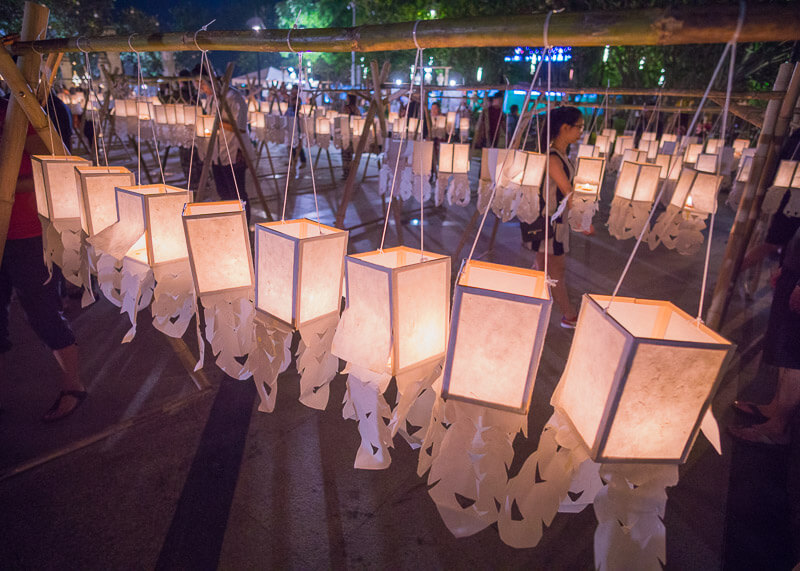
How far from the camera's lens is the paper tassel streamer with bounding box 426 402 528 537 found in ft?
3.92

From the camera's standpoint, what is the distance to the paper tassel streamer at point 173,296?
5.69 feet

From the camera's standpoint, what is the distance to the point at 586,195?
3.75 m

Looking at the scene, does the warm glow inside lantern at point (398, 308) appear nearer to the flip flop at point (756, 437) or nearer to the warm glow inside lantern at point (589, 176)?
the flip flop at point (756, 437)

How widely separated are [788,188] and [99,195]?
4.65 metres

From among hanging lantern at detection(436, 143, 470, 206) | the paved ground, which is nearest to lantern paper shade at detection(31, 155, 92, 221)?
the paved ground

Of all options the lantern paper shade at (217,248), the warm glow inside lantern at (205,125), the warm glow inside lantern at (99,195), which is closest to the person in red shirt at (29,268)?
the warm glow inside lantern at (99,195)

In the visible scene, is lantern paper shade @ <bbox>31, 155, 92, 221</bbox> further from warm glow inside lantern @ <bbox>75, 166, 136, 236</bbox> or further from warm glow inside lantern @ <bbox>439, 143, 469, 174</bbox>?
warm glow inside lantern @ <bbox>439, 143, 469, 174</bbox>

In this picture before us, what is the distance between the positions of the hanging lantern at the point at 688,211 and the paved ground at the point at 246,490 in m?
1.08

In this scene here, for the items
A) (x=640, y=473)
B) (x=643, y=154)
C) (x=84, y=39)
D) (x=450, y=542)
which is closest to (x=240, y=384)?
(x=450, y=542)

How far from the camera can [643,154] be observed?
419cm

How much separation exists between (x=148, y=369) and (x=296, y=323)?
83.2 inches

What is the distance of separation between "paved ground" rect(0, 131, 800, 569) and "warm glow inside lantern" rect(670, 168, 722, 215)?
1.25m

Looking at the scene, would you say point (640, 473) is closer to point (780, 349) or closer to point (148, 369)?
point (780, 349)

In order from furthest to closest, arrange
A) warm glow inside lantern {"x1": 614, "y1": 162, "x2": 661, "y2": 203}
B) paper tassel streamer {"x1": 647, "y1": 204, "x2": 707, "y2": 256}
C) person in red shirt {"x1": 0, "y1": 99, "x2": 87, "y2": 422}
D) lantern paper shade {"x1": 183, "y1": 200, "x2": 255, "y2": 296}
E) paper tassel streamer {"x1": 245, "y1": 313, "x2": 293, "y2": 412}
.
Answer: warm glow inside lantern {"x1": 614, "y1": 162, "x2": 661, "y2": 203}, paper tassel streamer {"x1": 647, "y1": 204, "x2": 707, "y2": 256}, person in red shirt {"x1": 0, "y1": 99, "x2": 87, "y2": 422}, paper tassel streamer {"x1": 245, "y1": 313, "x2": 293, "y2": 412}, lantern paper shade {"x1": 183, "y1": 200, "x2": 255, "y2": 296}
